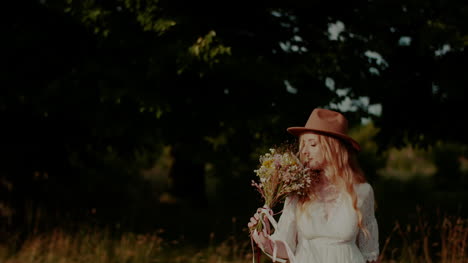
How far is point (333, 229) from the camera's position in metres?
3.03

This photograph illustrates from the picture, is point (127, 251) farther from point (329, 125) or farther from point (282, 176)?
point (329, 125)

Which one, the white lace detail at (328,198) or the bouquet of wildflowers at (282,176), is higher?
the bouquet of wildflowers at (282,176)

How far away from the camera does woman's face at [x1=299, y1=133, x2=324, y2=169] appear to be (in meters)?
3.12

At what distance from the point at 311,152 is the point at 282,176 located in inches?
12.8

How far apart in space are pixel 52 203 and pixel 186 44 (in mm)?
5258

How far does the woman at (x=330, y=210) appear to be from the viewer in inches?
119

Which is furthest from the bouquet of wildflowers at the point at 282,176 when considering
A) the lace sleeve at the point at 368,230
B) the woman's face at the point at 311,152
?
the lace sleeve at the point at 368,230

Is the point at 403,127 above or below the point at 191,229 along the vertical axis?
above

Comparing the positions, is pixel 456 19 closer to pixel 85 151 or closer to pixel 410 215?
pixel 410 215

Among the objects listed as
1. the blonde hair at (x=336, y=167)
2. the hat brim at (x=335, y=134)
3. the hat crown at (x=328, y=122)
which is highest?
the hat crown at (x=328, y=122)

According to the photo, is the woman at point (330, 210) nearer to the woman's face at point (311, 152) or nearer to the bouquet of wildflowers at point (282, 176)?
the woman's face at point (311, 152)

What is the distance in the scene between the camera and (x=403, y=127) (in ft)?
25.9

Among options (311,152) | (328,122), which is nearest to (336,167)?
(311,152)

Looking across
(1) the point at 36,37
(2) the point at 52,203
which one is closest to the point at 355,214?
(1) the point at 36,37
